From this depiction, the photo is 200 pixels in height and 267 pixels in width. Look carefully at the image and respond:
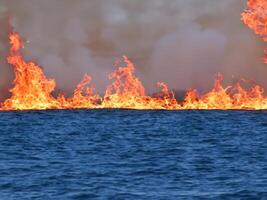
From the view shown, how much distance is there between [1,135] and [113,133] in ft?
35.2

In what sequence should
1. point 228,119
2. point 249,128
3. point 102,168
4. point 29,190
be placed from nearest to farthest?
point 29,190, point 102,168, point 249,128, point 228,119

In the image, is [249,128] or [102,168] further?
[249,128]

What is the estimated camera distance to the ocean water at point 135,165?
1430 inches

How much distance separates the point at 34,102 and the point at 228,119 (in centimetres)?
2698

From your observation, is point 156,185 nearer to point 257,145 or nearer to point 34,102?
point 257,145

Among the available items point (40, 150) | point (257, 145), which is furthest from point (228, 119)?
point (40, 150)

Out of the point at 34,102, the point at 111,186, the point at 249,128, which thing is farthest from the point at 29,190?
the point at 34,102

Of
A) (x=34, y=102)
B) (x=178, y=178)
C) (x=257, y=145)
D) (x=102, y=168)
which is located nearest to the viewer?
(x=178, y=178)

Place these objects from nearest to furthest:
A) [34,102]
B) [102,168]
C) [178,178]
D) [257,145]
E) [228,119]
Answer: [178,178] → [102,168] → [257,145] → [228,119] → [34,102]

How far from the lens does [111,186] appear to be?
3775cm

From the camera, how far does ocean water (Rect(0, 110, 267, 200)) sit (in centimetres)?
3631

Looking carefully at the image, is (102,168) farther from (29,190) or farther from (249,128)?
(249,128)

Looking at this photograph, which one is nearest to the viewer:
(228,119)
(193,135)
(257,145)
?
(257,145)

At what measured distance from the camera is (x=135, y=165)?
48.6 meters
